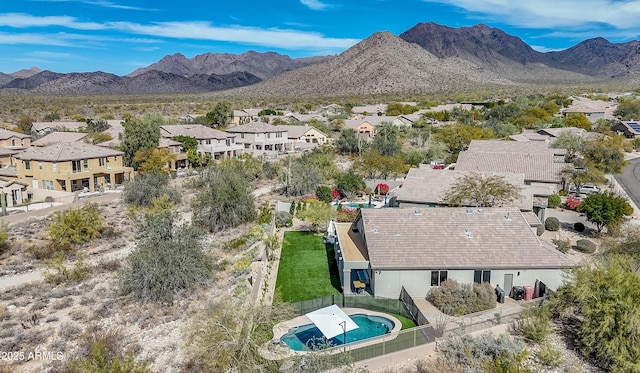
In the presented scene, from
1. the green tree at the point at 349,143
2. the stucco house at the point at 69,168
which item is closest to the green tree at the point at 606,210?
the green tree at the point at 349,143

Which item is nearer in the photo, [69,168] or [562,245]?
[562,245]

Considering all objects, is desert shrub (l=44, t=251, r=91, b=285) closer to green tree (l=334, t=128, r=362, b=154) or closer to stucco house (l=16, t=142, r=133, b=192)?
stucco house (l=16, t=142, r=133, b=192)

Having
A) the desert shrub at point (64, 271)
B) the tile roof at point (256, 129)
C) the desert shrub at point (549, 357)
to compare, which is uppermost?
the tile roof at point (256, 129)

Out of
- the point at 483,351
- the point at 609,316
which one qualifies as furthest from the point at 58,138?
the point at 609,316

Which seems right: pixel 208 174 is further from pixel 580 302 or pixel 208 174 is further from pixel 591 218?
pixel 580 302

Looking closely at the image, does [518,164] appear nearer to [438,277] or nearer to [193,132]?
[438,277]

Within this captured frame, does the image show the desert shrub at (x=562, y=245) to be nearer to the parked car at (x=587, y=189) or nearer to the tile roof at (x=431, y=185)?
the tile roof at (x=431, y=185)
